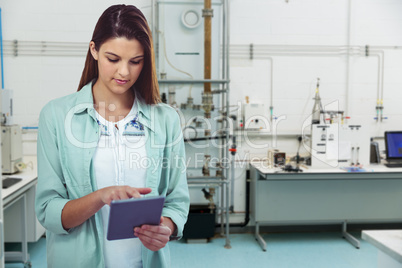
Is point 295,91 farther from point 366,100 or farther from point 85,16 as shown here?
point 85,16

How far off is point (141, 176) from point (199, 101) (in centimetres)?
274

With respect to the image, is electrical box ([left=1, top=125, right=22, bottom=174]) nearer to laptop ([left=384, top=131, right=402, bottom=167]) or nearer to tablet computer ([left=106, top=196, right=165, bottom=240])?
tablet computer ([left=106, top=196, right=165, bottom=240])

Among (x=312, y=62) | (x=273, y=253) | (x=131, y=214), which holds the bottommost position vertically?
(x=273, y=253)

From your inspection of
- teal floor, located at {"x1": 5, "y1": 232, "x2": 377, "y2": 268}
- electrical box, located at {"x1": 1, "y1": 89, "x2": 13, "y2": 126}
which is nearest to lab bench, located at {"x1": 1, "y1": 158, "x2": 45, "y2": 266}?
teal floor, located at {"x1": 5, "y1": 232, "x2": 377, "y2": 268}

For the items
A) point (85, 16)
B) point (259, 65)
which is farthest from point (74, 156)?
point (259, 65)

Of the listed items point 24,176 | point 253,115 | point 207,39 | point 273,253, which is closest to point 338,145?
point 253,115

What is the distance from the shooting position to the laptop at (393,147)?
146 inches

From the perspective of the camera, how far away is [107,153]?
114 centimetres

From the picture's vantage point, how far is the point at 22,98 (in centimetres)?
358

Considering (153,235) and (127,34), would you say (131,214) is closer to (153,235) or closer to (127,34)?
(153,235)

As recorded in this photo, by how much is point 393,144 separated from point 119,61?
11.3 feet

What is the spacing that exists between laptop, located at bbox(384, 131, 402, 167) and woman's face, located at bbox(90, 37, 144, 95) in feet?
10.8

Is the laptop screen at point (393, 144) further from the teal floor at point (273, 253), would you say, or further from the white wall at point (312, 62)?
the teal floor at point (273, 253)

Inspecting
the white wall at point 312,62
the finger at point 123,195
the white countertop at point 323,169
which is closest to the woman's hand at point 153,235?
the finger at point 123,195
